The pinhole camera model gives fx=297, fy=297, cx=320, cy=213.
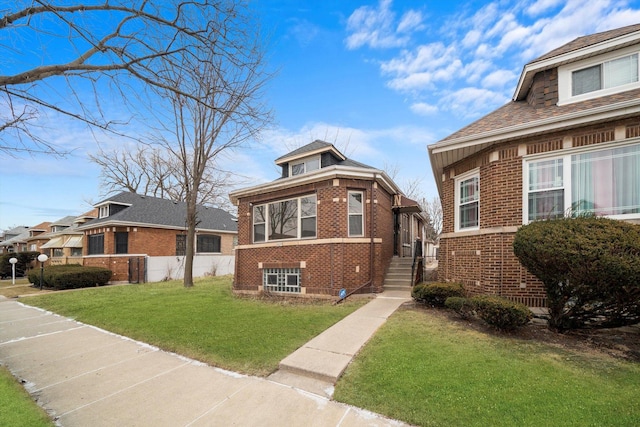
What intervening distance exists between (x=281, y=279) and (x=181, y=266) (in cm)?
1385

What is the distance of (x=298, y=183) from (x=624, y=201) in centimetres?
838

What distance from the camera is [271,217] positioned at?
11.9m

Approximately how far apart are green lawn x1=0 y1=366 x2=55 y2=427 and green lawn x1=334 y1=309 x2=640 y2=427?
3322mm

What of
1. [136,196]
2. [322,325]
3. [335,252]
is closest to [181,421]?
[322,325]

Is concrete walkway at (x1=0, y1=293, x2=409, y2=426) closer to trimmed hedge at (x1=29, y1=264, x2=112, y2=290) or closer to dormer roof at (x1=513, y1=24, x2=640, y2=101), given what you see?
dormer roof at (x1=513, y1=24, x2=640, y2=101)

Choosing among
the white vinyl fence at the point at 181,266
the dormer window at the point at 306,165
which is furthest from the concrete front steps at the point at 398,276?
the white vinyl fence at the point at 181,266

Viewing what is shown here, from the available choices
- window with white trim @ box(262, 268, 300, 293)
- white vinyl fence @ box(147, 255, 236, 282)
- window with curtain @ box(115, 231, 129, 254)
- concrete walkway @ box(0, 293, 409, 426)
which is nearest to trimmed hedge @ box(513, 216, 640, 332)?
concrete walkway @ box(0, 293, 409, 426)

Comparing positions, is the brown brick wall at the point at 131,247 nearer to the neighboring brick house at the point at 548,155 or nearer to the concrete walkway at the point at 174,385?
the concrete walkway at the point at 174,385

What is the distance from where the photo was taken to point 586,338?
4926 millimetres

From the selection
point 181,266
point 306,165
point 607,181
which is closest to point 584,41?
point 607,181

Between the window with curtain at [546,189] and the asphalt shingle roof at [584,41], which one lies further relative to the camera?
the asphalt shingle roof at [584,41]

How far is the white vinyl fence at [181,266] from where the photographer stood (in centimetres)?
2002

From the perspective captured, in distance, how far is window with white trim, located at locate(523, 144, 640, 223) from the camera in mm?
5859

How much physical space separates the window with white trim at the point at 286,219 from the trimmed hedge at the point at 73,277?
473 inches
